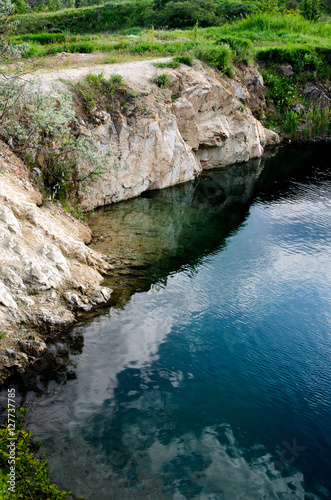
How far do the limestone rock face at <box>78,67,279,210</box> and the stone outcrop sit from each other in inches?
155

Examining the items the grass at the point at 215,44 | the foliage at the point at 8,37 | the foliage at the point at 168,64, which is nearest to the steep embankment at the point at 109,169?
the foliage at the point at 168,64

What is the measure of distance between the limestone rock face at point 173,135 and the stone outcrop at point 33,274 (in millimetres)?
3928

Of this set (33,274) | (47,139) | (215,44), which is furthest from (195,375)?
(215,44)

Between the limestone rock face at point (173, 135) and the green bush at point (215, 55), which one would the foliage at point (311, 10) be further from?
the green bush at point (215, 55)

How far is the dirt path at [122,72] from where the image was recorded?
16344 millimetres

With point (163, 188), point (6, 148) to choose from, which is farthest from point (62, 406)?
point (163, 188)

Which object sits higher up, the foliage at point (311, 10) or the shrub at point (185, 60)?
the foliage at point (311, 10)

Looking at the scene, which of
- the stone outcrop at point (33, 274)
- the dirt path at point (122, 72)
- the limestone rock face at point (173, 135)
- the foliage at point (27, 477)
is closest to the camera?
the foliage at point (27, 477)

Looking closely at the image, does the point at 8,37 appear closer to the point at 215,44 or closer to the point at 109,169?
the point at 109,169

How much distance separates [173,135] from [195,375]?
1299 cm

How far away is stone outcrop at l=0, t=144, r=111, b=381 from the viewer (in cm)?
821

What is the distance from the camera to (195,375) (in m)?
8.11

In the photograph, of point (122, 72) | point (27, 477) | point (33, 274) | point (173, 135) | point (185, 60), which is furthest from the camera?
point (185, 60)

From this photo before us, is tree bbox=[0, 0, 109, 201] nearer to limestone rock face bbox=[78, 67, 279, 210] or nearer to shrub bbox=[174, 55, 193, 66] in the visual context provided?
limestone rock face bbox=[78, 67, 279, 210]
